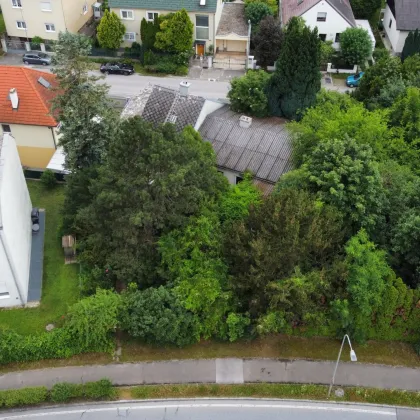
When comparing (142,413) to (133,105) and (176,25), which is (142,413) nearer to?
(133,105)

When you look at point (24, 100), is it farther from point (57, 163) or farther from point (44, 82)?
point (57, 163)

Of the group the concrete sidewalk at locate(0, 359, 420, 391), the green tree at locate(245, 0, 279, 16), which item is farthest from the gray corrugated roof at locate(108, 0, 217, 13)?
the concrete sidewalk at locate(0, 359, 420, 391)

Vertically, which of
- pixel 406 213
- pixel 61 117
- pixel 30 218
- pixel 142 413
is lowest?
pixel 142 413

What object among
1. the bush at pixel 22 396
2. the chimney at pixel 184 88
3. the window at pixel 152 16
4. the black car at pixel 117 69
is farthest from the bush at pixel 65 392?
the window at pixel 152 16

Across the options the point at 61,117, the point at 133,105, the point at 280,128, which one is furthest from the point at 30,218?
the point at 280,128

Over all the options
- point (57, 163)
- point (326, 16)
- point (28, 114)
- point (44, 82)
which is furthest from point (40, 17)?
point (326, 16)

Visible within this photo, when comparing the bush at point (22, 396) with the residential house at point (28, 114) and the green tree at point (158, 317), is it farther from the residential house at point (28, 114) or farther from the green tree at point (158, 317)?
the residential house at point (28, 114)
